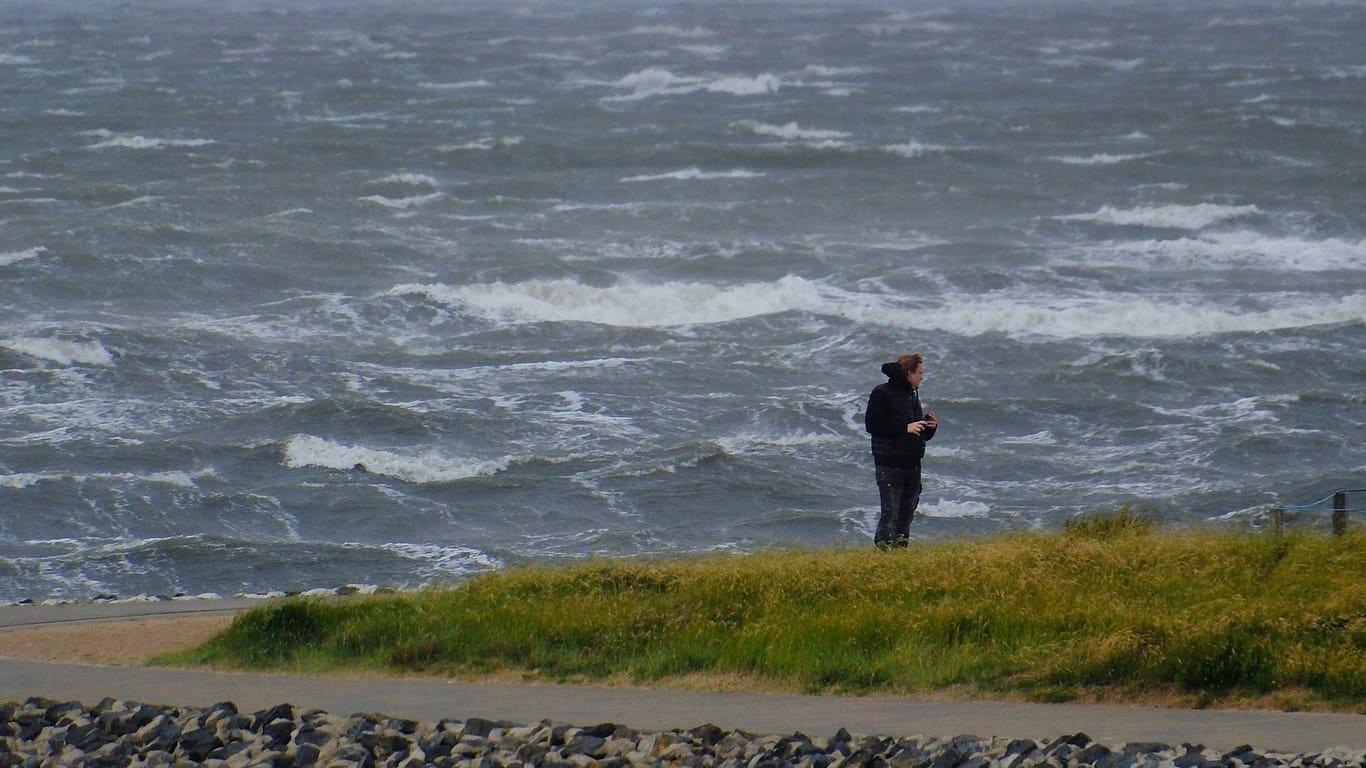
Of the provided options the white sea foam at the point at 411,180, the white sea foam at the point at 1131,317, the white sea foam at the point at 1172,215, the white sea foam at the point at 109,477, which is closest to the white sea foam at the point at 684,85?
the white sea foam at the point at 411,180

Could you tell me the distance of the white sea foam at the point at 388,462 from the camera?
64.7 ft

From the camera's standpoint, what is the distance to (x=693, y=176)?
45281 mm

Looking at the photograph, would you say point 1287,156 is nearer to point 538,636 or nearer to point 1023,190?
point 1023,190

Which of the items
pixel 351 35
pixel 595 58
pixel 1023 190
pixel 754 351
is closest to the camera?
pixel 754 351

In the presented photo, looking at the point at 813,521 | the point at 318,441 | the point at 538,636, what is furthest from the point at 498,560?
the point at 538,636

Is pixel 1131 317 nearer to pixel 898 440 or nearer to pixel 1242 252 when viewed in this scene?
pixel 1242 252

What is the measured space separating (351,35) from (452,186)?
207 feet

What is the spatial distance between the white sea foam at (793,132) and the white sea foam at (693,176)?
623cm

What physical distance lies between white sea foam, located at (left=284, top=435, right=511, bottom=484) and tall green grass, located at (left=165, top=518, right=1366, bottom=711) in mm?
8466

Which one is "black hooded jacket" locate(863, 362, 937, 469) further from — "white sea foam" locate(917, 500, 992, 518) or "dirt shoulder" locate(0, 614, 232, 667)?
"white sea foam" locate(917, 500, 992, 518)

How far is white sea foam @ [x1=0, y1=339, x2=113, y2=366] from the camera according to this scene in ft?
81.0

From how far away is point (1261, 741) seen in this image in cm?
751

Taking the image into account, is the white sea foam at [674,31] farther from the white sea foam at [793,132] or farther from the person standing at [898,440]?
the person standing at [898,440]

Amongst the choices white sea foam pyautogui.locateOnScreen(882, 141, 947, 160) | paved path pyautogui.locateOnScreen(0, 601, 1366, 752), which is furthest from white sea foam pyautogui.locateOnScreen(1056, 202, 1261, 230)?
paved path pyautogui.locateOnScreen(0, 601, 1366, 752)
